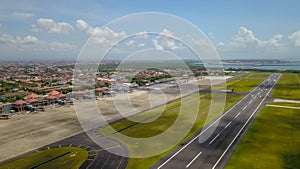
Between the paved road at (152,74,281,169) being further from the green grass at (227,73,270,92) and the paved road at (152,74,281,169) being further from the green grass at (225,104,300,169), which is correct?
the green grass at (227,73,270,92)

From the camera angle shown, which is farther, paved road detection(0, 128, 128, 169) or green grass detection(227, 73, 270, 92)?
green grass detection(227, 73, 270, 92)

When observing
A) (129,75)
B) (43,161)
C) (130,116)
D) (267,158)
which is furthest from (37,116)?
(129,75)

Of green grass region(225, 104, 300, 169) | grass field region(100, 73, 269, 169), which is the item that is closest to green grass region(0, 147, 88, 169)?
grass field region(100, 73, 269, 169)

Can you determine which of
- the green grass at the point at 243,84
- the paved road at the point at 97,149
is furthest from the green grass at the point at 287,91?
the paved road at the point at 97,149

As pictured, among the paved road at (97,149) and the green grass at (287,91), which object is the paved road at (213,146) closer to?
the paved road at (97,149)

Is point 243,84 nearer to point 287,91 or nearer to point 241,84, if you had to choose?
point 241,84

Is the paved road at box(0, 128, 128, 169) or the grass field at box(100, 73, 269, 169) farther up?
the grass field at box(100, 73, 269, 169)

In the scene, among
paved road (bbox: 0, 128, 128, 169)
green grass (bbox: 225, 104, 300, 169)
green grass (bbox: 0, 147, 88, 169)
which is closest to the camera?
paved road (bbox: 0, 128, 128, 169)
